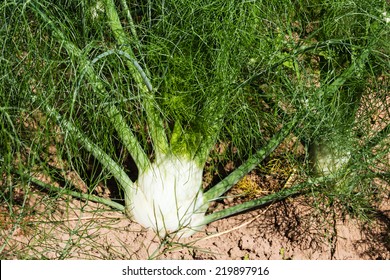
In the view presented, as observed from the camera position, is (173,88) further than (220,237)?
No

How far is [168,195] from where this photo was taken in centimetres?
207

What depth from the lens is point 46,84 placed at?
1.99 m

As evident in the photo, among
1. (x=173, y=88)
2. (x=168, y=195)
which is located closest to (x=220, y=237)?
(x=168, y=195)

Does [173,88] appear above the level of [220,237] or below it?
above

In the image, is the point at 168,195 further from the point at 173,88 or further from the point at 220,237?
the point at 173,88

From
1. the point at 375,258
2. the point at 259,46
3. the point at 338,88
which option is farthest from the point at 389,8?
the point at 375,258

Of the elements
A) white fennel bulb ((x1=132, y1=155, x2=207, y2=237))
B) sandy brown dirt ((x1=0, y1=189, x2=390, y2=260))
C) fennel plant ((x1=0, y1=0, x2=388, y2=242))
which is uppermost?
fennel plant ((x1=0, y1=0, x2=388, y2=242))

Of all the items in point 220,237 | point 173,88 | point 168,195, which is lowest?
point 220,237

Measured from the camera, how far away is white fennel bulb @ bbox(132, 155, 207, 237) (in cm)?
206

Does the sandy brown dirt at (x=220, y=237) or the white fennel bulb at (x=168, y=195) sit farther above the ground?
the white fennel bulb at (x=168, y=195)

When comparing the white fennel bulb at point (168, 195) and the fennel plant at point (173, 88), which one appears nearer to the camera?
the fennel plant at point (173, 88)

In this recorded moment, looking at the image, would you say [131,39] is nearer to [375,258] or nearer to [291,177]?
[291,177]

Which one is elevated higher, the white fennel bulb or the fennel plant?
the fennel plant

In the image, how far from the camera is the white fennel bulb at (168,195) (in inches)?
81.3
